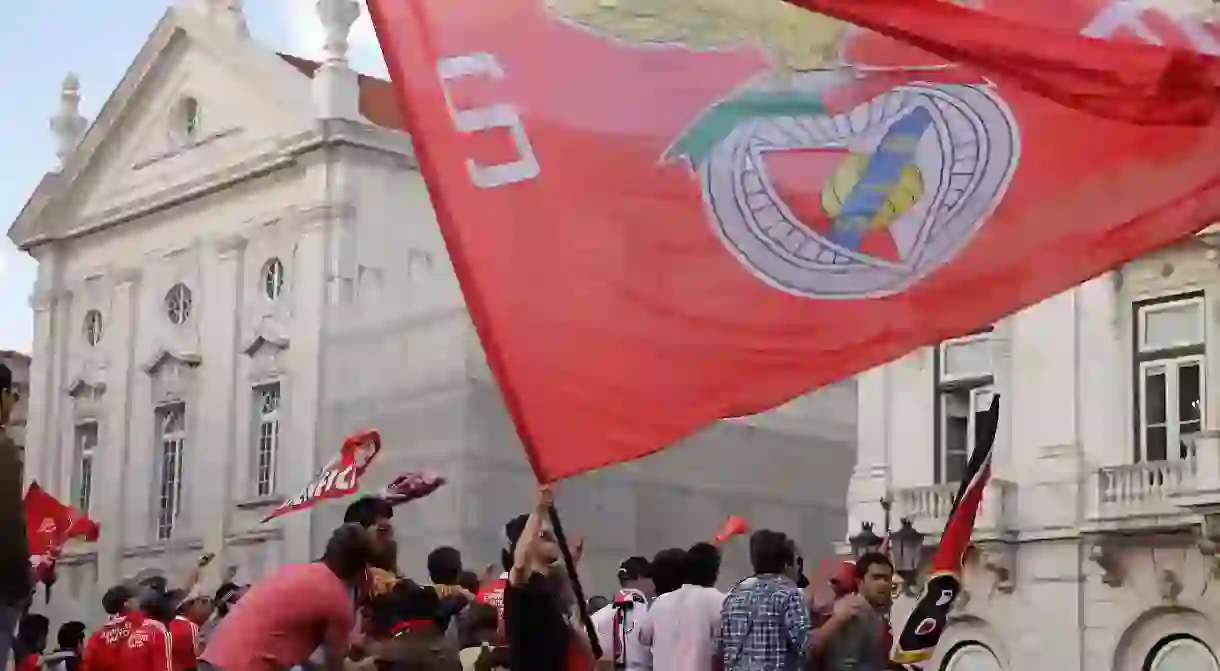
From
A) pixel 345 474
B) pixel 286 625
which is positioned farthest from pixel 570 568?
pixel 345 474

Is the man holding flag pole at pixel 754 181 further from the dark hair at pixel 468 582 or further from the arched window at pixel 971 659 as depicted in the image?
the arched window at pixel 971 659

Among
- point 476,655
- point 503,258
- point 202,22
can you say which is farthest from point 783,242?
point 202,22

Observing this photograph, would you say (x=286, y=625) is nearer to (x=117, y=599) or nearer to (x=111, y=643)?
(x=111, y=643)

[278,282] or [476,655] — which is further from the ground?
[278,282]

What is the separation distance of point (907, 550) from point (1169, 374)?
3563 millimetres

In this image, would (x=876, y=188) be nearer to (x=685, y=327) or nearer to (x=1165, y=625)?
(x=685, y=327)

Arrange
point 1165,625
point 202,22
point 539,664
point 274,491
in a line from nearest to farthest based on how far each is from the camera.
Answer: point 539,664 → point 1165,625 → point 274,491 → point 202,22

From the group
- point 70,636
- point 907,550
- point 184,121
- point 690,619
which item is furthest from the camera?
point 184,121

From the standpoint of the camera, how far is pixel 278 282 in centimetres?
3262

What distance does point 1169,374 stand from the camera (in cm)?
2181

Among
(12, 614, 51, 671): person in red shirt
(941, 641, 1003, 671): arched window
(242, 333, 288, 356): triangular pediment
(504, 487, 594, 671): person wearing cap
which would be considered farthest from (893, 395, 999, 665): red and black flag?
(242, 333, 288, 356): triangular pediment

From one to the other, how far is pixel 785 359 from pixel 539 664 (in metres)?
1.35

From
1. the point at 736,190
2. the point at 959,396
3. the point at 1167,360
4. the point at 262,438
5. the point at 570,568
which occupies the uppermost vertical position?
the point at 1167,360

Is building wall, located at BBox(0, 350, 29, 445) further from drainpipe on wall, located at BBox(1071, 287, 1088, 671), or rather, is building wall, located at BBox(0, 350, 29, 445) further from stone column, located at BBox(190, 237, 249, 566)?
drainpipe on wall, located at BBox(1071, 287, 1088, 671)
